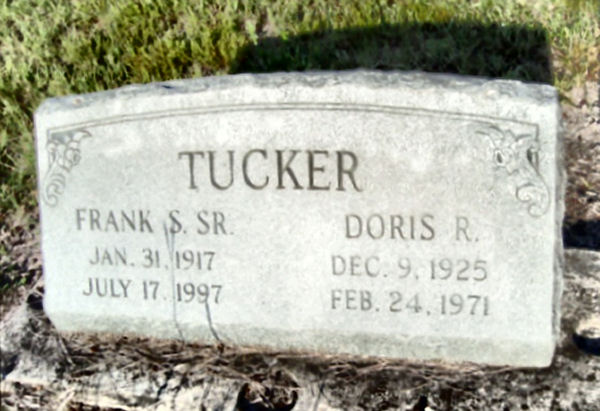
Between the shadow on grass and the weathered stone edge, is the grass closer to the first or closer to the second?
the shadow on grass

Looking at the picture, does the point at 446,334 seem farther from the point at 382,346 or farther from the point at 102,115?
the point at 102,115

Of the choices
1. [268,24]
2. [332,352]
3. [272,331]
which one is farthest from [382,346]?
[268,24]

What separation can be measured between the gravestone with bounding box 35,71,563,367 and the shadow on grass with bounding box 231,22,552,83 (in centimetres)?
154

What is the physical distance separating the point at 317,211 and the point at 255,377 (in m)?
0.60

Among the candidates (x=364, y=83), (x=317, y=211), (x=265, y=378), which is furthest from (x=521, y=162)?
(x=265, y=378)

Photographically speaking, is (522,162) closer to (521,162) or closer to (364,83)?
(521,162)

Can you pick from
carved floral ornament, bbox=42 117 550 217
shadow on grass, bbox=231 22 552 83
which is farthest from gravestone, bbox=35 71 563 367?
shadow on grass, bbox=231 22 552 83

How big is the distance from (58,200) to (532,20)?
2.58 metres

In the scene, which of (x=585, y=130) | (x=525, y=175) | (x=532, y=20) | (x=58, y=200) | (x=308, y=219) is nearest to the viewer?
(x=525, y=175)

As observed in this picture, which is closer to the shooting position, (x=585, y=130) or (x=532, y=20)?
(x=585, y=130)

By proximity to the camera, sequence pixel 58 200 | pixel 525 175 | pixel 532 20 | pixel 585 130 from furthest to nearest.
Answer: pixel 532 20 < pixel 585 130 < pixel 58 200 < pixel 525 175

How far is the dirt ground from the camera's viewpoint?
264 cm

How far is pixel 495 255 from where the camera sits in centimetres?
255

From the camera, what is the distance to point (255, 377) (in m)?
2.79
